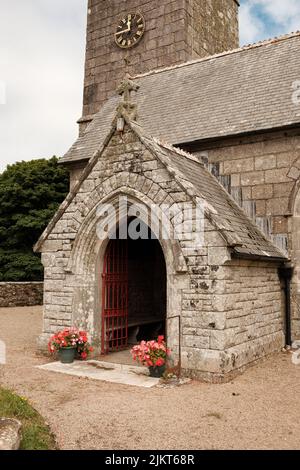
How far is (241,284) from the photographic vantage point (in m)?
7.66

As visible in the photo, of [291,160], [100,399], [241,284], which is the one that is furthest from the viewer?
[291,160]

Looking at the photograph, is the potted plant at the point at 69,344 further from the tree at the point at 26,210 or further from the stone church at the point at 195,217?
the tree at the point at 26,210

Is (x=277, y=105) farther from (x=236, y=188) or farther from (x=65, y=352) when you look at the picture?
(x=65, y=352)

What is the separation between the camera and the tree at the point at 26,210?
23562mm

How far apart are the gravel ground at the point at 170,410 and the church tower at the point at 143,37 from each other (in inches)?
565

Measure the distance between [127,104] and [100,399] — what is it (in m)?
5.48

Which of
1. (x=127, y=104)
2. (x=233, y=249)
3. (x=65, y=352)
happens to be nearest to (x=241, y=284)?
(x=233, y=249)

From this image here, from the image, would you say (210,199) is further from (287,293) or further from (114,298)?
(114,298)

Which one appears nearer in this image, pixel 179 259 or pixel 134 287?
pixel 179 259

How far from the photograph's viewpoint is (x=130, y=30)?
1938 centimetres

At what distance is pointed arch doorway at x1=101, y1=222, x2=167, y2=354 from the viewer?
30.7 ft

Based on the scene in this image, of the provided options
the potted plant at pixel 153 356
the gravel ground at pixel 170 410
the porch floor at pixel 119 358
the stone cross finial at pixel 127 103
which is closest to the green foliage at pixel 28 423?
the gravel ground at pixel 170 410

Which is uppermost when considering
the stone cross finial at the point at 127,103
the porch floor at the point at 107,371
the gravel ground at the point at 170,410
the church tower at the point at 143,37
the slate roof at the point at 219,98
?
the church tower at the point at 143,37

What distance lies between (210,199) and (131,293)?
189 inches
